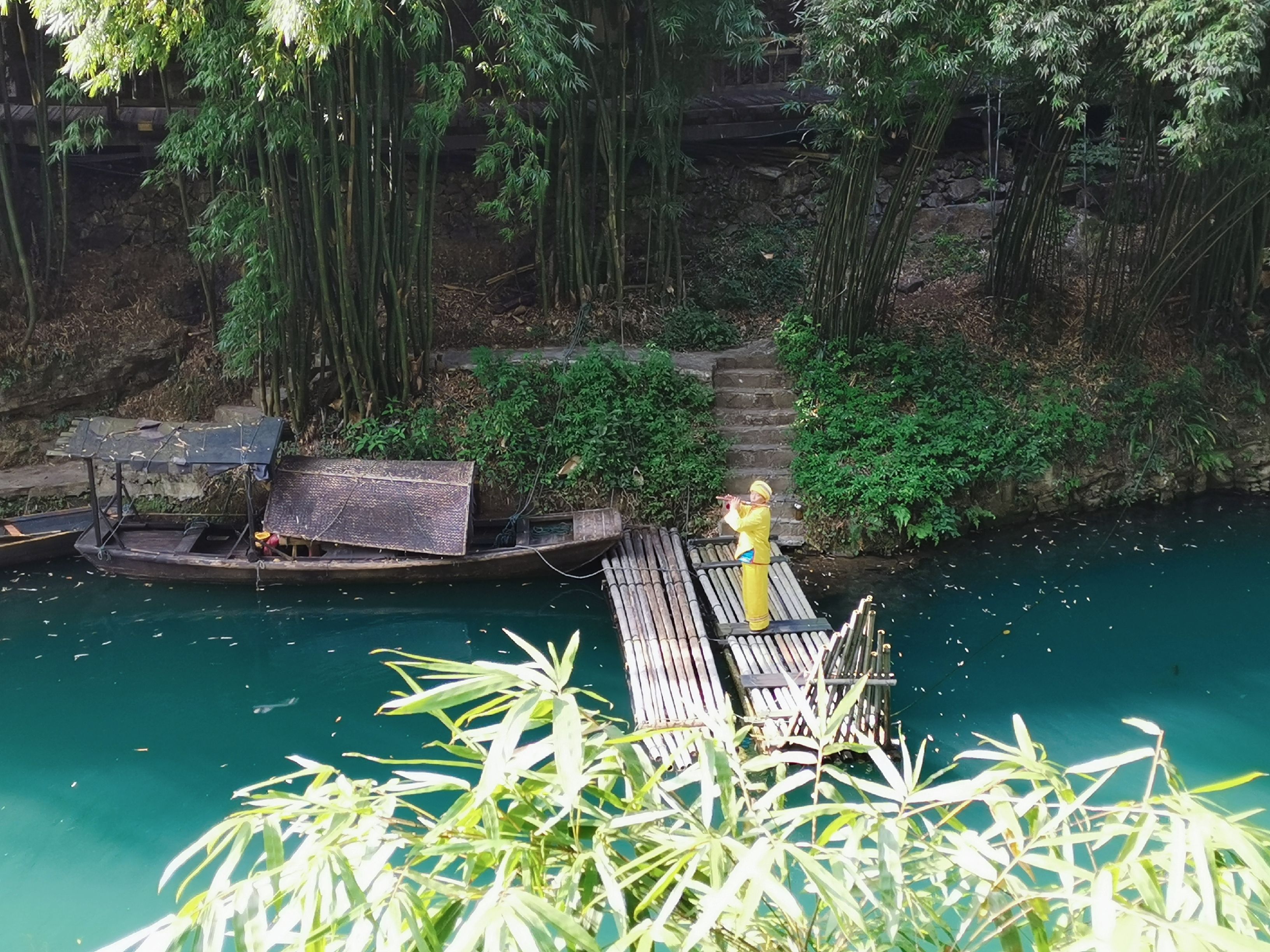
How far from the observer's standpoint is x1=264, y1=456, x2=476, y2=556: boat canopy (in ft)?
21.7

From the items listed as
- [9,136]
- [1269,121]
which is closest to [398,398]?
[9,136]

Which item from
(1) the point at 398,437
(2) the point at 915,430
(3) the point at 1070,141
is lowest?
(2) the point at 915,430

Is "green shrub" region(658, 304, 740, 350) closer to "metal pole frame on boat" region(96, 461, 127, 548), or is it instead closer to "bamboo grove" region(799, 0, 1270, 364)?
"bamboo grove" region(799, 0, 1270, 364)

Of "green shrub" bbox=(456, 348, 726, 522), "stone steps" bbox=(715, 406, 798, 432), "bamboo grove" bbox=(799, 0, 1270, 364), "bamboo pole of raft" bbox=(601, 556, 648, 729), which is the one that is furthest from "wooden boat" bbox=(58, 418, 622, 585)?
"bamboo grove" bbox=(799, 0, 1270, 364)

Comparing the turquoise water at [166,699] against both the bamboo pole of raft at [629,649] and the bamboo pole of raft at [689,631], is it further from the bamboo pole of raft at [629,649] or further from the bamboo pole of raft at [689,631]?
the bamboo pole of raft at [689,631]

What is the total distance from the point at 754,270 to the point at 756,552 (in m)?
4.81

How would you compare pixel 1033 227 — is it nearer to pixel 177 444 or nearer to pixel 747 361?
pixel 747 361

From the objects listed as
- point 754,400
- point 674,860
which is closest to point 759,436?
point 754,400

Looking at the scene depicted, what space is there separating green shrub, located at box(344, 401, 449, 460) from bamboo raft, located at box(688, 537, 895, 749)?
2.27 m

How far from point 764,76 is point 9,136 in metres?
7.33

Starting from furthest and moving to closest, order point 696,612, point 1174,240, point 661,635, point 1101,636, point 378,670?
point 1174,240 → point 1101,636 → point 696,612 → point 378,670 → point 661,635

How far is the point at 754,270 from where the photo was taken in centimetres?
966

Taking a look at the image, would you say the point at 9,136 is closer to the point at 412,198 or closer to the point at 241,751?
the point at 412,198

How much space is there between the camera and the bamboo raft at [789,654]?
4.57m
